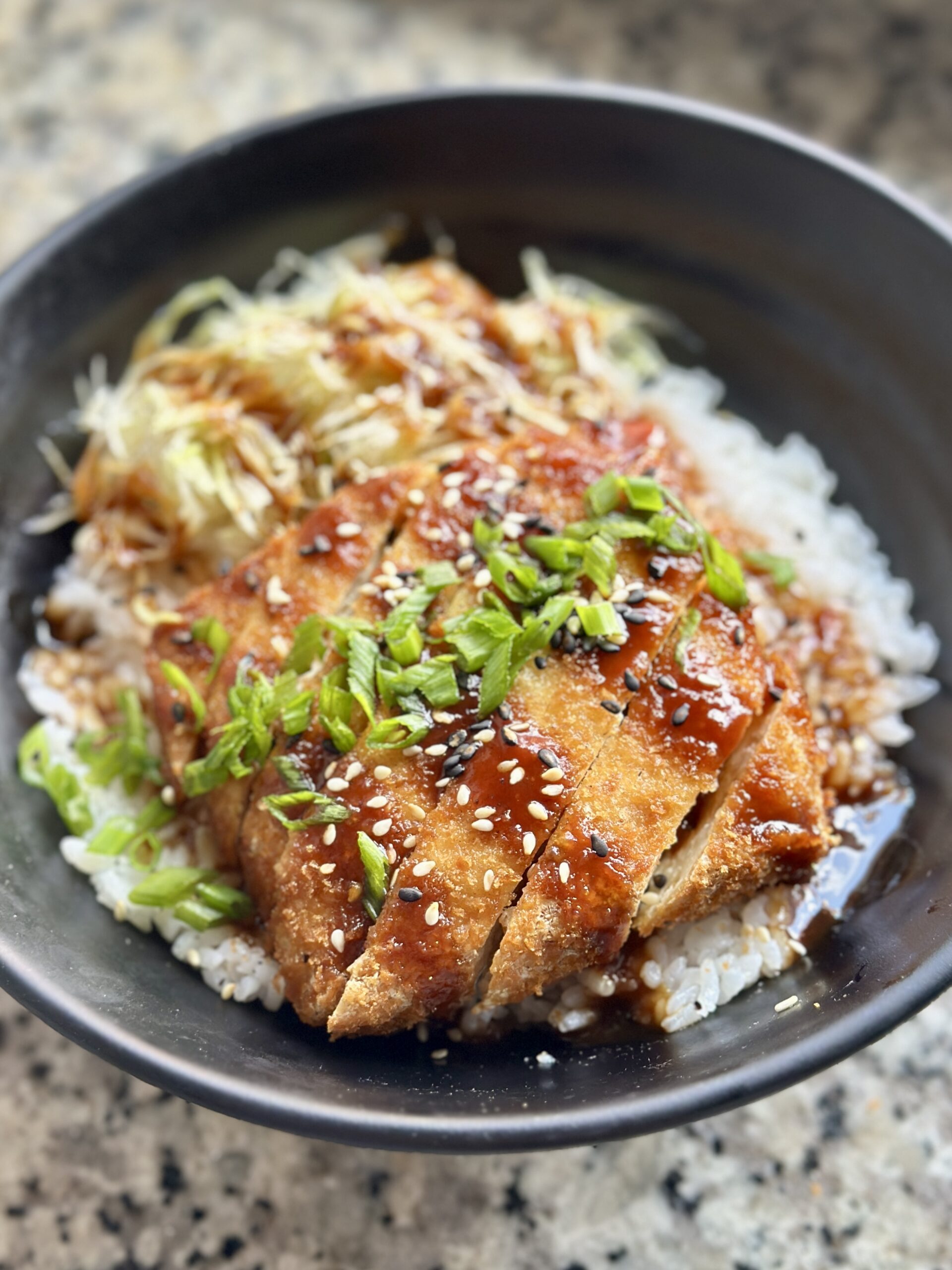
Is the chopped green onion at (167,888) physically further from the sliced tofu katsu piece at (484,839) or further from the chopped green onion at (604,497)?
the chopped green onion at (604,497)

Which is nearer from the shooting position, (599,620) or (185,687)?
(599,620)

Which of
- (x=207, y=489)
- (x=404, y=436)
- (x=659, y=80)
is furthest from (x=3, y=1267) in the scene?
(x=659, y=80)

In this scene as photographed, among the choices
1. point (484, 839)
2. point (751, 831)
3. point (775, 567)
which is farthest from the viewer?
point (775, 567)

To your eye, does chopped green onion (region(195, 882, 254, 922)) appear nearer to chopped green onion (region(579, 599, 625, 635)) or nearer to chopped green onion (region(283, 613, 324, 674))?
chopped green onion (region(283, 613, 324, 674))

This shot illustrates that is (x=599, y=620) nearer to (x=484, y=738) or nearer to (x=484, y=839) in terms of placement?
(x=484, y=738)

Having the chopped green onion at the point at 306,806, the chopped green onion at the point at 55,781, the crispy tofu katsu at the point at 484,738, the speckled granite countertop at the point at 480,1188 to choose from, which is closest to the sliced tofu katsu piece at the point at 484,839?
the crispy tofu katsu at the point at 484,738

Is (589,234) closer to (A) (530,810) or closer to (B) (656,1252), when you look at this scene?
(A) (530,810)

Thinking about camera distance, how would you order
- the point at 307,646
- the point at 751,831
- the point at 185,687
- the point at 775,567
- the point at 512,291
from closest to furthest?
the point at 751,831 → the point at 307,646 → the point at 185,687 → the point at 775,567 → the point at 512,291

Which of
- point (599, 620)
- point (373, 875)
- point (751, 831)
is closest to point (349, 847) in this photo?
point (373, 875)
